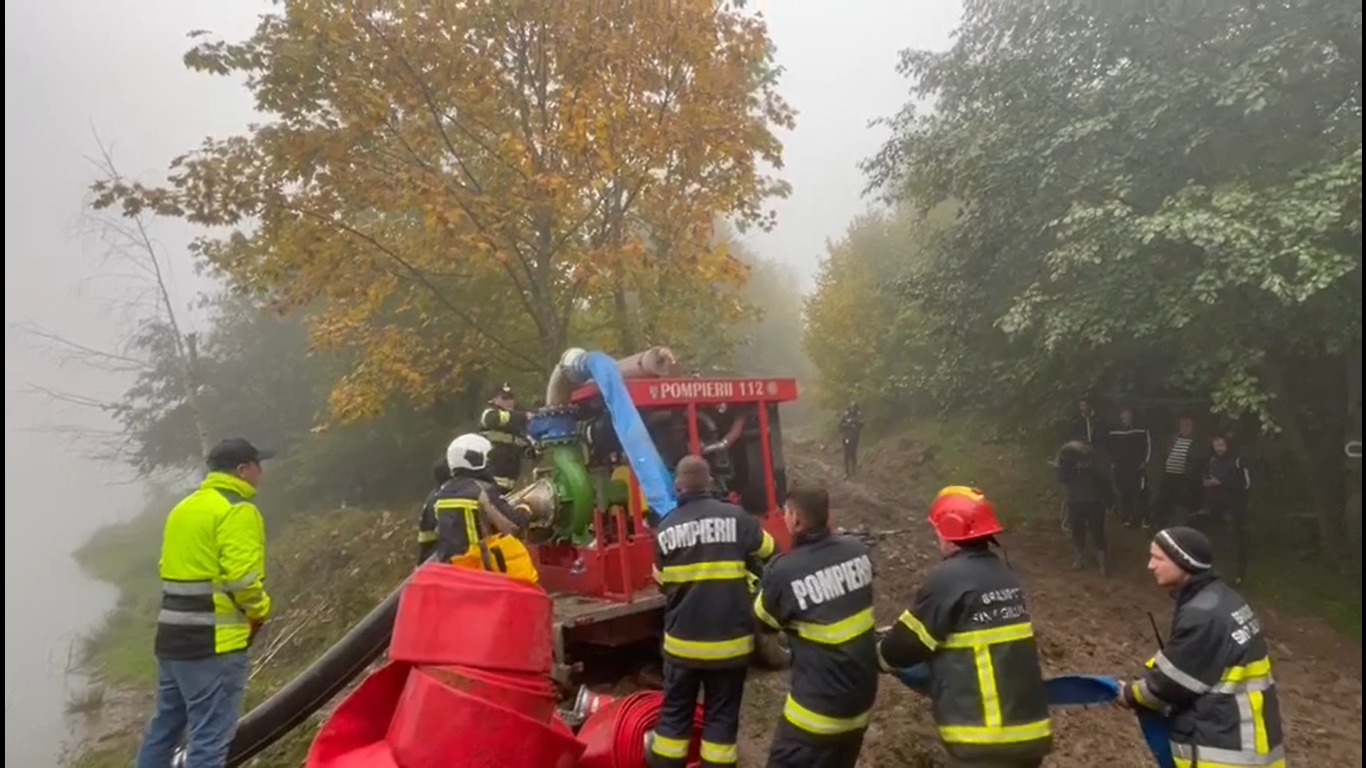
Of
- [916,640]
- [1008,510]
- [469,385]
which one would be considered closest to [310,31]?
[469,385]

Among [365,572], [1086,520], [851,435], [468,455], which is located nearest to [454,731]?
[468,455]

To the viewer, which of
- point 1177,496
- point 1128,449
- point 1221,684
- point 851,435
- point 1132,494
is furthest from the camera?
point 851,435

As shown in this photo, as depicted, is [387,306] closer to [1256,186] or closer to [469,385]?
[469,385]

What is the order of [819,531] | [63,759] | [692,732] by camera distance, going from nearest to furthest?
[819,531]
[692,732]
[63,759]

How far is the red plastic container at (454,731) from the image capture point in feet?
11.6

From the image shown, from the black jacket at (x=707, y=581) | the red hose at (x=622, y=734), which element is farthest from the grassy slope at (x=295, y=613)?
the black jacket at (x=707, y=581)

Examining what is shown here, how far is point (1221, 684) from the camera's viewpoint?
3.16 meters

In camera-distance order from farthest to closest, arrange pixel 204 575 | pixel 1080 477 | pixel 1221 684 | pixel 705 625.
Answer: pixel 1080 477 < pixel 204 575 < pixel 705 625 < pixel 1221 684

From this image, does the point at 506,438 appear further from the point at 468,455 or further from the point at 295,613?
the point at 295,613

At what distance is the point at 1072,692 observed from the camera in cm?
385

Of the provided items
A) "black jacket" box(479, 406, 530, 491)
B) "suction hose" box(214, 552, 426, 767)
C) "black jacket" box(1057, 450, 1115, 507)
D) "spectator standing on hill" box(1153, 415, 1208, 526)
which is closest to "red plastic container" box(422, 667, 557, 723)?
"suction hose" box(214, 552, 426, 767)

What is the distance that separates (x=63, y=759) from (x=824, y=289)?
18.4 m

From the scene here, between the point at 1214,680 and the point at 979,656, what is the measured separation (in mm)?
833

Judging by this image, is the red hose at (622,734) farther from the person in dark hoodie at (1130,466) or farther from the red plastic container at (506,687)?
the person in dark hoodie at (1130,466)
